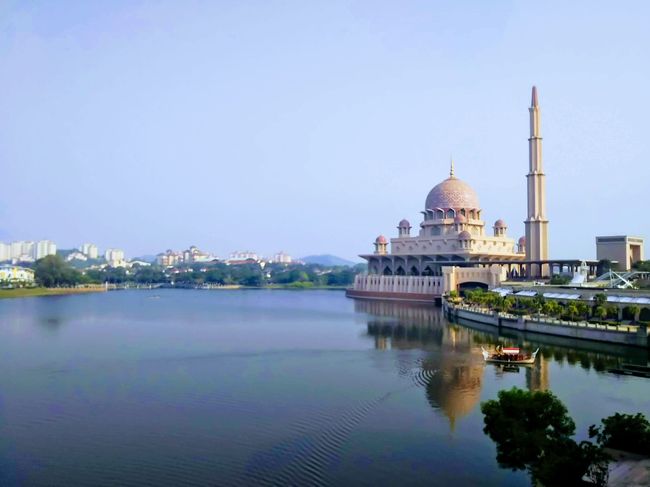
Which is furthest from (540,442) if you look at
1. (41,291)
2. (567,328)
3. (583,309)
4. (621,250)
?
(41,291)

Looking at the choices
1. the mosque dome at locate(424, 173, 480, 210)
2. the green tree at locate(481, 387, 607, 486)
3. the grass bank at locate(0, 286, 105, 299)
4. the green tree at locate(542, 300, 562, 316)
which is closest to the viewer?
the green tree at locate(481, 387, 607, 486)

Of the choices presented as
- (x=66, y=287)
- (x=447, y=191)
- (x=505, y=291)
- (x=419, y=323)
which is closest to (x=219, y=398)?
(x=419, y=323)

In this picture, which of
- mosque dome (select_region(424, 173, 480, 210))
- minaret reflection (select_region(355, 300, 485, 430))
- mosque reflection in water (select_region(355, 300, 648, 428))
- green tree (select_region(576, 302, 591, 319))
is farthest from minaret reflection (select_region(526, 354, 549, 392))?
mosque dome (select_region(424, 173, 480, 210))

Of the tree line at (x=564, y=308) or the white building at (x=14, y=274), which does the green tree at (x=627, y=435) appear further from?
the white building at (x=14, y=274)

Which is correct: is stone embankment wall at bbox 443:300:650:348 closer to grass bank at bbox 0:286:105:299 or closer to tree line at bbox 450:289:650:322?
tree line at bbox 450:289:650:322

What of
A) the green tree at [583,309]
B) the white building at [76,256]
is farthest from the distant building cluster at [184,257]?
the green tree at [583,309]

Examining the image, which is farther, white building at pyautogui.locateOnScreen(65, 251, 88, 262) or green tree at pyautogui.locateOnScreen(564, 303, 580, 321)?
white building at pyautogui.locateOnScreen(65, 251, 88, 262)

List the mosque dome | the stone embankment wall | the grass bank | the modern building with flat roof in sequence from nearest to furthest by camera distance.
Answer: the stone embankment wall, the modern building with flat roof, the mosque dome, the grass bank
